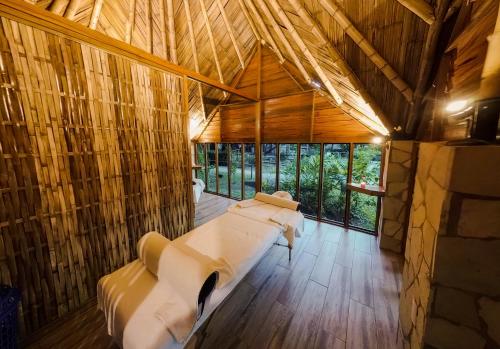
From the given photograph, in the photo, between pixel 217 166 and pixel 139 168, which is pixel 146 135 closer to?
pixel 139 168

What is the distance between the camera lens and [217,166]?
626 centimetres

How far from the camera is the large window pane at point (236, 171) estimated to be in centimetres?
Answer: 572

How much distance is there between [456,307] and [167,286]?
1.94 meters

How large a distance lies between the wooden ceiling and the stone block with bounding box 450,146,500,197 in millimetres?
1135

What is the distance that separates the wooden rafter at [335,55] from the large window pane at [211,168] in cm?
455

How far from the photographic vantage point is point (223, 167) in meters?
6.18

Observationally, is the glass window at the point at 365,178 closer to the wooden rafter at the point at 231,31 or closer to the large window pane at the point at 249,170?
the large window pane at the point at 249,170

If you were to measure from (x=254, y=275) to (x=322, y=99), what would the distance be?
366 cm

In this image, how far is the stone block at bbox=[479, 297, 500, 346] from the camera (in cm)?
96

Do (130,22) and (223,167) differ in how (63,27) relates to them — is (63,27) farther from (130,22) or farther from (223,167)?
(223,167)

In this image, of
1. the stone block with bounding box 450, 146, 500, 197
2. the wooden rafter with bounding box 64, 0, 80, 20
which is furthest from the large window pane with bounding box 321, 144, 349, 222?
the wooden rafter with bounding box 64, 0, 80, 20

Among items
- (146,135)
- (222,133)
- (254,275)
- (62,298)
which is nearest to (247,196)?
(222,133)

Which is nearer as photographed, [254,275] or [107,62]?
[107,62]

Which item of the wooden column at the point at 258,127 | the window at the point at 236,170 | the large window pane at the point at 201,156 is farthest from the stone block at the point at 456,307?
the large window pane at the point at 201,156
